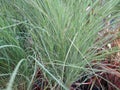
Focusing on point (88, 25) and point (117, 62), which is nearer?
point (88, 25)

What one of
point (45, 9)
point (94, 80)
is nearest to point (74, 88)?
point (94, 80)

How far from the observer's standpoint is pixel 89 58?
872 mm

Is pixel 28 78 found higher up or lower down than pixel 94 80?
higher up

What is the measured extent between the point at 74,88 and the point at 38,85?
13 cm

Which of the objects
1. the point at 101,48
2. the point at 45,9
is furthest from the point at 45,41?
the point at 101,48

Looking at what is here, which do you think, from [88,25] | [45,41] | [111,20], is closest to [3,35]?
[45,41]

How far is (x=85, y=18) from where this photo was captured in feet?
2.97

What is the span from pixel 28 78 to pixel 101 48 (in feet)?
0.96

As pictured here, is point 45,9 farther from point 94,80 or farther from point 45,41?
point 94,80

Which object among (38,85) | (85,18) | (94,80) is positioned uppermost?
(85,18)

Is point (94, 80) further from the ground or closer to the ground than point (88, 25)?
closer to the ground

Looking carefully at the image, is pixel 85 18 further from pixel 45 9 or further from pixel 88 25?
pixel 45 9

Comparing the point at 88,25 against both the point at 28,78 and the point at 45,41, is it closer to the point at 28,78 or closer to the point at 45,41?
the point at 45,41

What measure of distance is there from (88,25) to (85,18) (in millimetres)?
33
